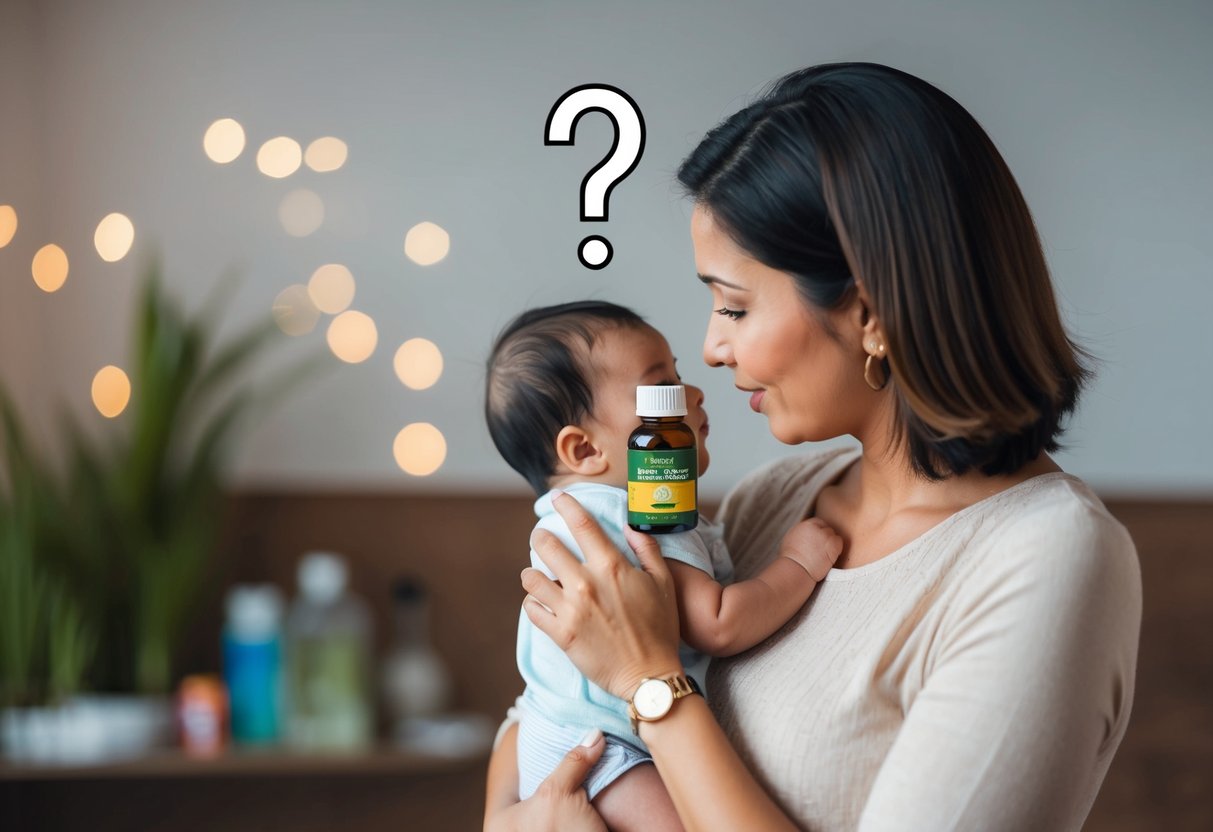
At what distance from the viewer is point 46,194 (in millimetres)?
2457

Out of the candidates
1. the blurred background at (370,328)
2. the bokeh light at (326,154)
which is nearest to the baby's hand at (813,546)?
the blurred background at (370,328)

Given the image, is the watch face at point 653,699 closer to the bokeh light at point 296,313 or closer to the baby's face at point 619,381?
the baby's face at point 619,381

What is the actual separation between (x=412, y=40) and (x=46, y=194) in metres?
0.87

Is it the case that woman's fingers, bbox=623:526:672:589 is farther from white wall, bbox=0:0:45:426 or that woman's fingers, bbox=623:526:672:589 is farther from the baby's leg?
white wall, bbox=0:0:45:426

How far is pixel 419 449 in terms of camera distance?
2.40 metres

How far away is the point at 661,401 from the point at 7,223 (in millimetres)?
1922

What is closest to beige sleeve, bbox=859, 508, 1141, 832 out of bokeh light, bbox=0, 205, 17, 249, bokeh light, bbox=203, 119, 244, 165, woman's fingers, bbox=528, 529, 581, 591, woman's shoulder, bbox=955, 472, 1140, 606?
woman's shoulder, bbox=955, 472, 1140, 606

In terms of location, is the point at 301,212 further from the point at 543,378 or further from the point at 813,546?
the point at 813,546

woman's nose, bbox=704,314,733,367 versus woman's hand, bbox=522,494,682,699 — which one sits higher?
woman's nose, bbox=704,314,733,367

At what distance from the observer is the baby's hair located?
1.14 m

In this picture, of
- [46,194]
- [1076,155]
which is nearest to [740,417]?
[1076,155]

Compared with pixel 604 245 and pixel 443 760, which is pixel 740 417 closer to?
pixel 604 245

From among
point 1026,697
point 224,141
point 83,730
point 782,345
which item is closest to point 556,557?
point 782,345

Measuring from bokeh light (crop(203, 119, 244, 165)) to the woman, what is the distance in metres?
1.59
